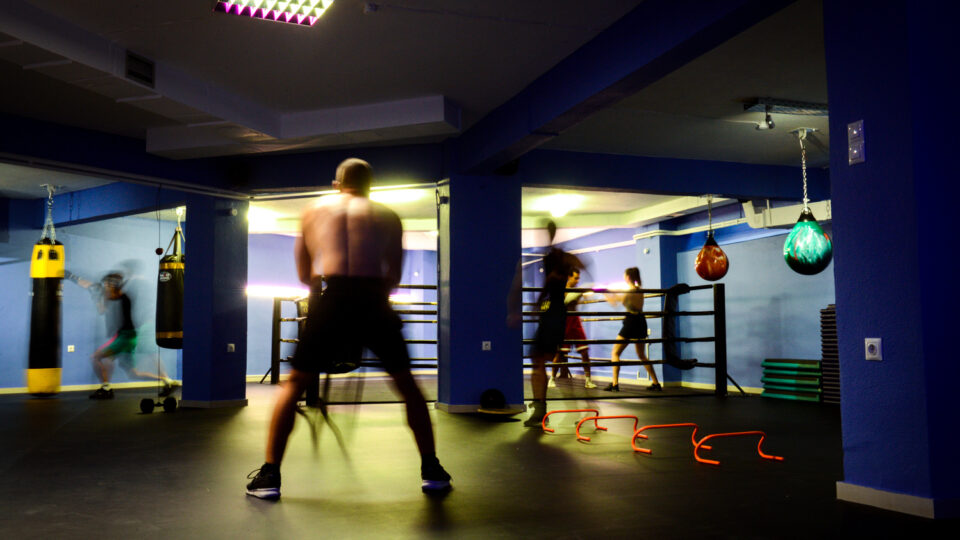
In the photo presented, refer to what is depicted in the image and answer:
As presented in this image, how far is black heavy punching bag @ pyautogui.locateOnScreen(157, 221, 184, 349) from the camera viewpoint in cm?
739

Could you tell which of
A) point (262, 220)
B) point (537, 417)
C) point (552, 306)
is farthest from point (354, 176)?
point (262, 220)

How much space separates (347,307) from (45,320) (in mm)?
7655

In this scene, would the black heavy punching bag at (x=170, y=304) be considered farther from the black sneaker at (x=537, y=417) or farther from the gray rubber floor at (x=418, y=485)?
the black sneaker at (x=537, y=417)

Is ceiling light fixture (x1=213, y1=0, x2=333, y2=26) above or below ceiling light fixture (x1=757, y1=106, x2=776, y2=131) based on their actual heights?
above

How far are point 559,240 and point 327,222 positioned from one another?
10.5 metres

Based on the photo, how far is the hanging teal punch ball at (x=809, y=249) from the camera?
226 inches

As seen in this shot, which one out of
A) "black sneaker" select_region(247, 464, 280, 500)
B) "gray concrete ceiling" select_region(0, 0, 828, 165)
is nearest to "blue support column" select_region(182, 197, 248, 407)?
"gray concrete ceiling" select_region(0, 0, 828, 165)

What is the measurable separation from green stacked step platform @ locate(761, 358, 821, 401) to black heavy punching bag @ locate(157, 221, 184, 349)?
6.63 metres

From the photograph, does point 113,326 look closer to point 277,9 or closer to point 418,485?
point 277,9

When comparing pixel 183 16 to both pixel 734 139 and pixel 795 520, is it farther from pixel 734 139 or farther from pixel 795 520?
pixel 734 139

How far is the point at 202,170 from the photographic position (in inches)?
278

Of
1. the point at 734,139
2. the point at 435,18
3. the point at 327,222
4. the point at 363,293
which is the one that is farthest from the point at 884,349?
the point at 734,139

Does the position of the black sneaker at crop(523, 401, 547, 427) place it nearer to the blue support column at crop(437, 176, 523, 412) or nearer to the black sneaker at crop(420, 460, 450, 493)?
the blue support column at crop(437, 176, 523, 412)

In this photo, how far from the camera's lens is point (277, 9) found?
406cm
